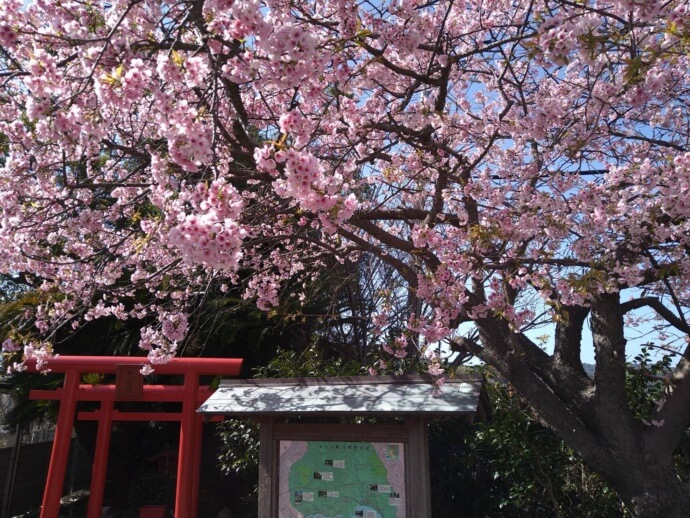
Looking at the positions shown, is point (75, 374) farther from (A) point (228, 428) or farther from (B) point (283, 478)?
(B) point (283, 478)

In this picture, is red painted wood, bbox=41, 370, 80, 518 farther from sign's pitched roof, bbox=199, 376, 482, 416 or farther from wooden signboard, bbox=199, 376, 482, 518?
wooden signboard, bbox=199, 376, 482, 518

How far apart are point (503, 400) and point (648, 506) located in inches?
74.9

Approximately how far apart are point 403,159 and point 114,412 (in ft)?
14.6

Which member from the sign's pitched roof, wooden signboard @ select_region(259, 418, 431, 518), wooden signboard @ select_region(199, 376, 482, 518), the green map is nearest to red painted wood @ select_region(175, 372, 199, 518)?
the sign's pitched roof

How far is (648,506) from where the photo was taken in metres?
3.80

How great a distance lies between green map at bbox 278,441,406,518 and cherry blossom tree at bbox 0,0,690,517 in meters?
0.90

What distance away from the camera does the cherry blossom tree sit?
267 cm

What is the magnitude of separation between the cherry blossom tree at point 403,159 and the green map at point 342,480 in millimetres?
901

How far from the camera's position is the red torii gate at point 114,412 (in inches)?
222

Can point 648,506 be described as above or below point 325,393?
below

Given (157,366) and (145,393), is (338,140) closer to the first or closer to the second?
(157,366)

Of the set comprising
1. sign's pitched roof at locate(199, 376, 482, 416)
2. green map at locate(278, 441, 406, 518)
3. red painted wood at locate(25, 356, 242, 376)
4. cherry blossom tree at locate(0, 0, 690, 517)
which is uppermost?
cherry blossom tree at locate(0, 0, 690, 517)

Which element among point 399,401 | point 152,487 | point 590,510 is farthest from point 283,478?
point 152,487

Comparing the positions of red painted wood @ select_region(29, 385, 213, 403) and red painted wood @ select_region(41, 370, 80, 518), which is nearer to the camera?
red painted wood @ select_region(41, 370, 80, 518)
